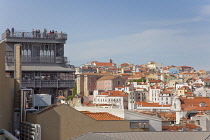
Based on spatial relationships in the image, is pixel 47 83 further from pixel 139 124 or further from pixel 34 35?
pixel 139 124

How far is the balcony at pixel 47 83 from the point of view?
24052 millimetres

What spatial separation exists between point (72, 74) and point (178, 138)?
6854mm

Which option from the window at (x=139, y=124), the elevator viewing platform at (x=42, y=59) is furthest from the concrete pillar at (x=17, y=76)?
the window at (x=139, y=124)

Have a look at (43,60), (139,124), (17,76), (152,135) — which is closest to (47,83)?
(43,60)

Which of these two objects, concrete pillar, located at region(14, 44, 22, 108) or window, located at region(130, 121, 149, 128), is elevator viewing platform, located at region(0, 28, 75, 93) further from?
window, located at region(130, 121, 149, 128)

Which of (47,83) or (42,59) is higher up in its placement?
(42,59)

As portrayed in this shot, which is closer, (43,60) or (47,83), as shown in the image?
(47,83)

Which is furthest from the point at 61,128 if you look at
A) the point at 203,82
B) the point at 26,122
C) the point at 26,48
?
the point at 203,82

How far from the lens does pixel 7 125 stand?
1861 centimetres

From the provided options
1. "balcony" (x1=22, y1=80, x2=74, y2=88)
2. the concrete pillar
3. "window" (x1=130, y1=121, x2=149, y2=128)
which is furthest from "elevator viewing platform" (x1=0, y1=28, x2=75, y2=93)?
"window" (x1=130, y1=121, x2=149, y2=128)

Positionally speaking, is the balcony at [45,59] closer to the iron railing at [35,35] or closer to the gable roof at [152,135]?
the iron railing at [35,35]

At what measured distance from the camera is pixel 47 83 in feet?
80.0

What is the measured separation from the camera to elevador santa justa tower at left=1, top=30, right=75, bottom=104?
24.4m

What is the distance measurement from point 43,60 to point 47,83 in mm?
1360
